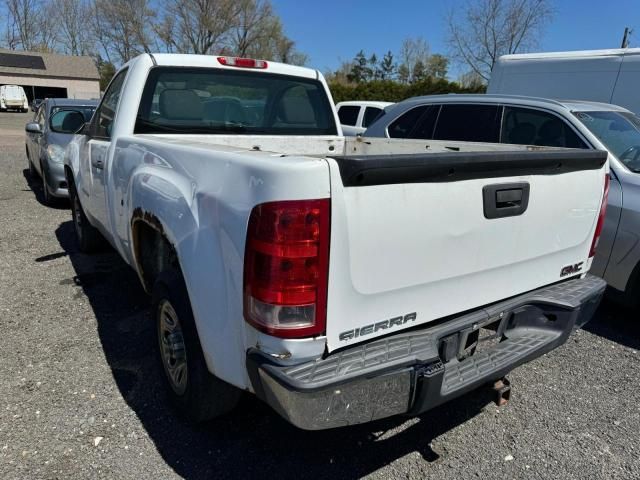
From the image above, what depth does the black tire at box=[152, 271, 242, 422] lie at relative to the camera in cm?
229

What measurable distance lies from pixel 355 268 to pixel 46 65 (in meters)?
62.5

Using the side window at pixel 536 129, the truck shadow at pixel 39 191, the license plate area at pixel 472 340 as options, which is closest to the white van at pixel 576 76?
the side window at pixel 536 129

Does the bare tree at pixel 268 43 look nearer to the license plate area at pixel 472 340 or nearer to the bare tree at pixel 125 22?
the bare tree at pixel 125 22

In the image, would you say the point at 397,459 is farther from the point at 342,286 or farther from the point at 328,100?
the point at 328,100

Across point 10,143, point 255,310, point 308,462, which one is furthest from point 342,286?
point 10,143

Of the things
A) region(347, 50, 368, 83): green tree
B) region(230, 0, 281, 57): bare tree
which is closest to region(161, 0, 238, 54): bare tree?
region(230, 0, 281, 57): bare tree

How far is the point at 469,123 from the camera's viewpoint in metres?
5.59

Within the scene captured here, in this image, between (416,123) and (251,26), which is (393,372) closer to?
(416,123)

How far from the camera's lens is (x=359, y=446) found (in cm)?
259

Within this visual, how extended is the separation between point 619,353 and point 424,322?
101 inches

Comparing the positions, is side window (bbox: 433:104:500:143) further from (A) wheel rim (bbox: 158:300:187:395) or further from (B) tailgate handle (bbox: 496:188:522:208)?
(A) wheel rim (bbox: 158:300:187:395)

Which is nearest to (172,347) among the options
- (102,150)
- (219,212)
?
(219,212)

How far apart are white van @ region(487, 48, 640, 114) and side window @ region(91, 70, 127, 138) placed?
7.12 metres

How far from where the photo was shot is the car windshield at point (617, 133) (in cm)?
443
